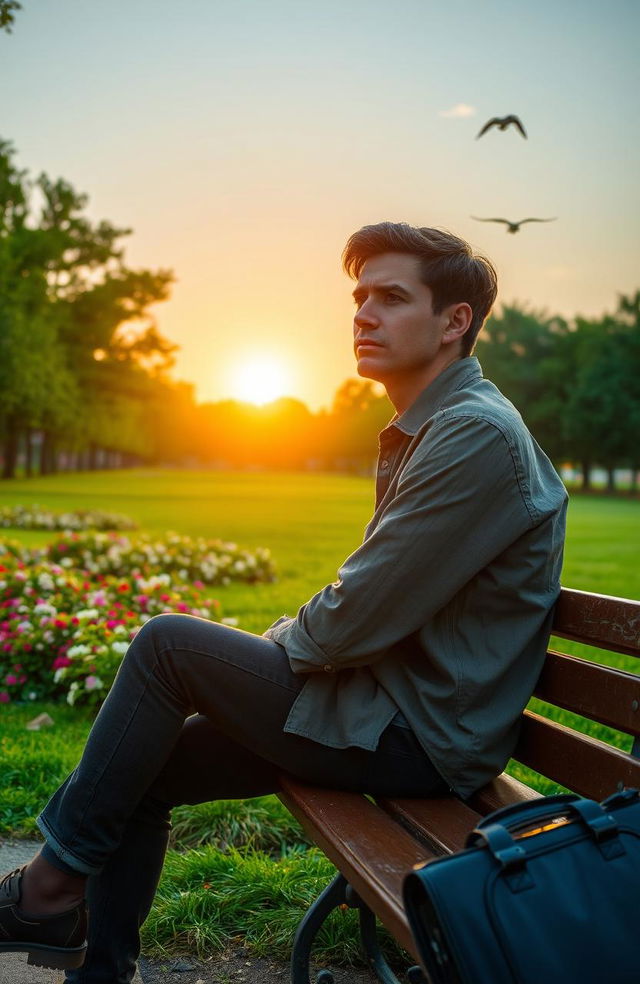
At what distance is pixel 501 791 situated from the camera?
242 centimetres

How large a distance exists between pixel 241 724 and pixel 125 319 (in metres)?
45.5

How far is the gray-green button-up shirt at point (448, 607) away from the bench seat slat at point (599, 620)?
9cm

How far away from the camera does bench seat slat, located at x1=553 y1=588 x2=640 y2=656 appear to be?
7.06ft

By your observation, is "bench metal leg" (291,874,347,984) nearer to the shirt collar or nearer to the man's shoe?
the man's shoe

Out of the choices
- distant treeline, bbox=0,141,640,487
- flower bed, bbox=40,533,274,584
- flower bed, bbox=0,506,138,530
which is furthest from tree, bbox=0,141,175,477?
flower bed, bbox=40,533,274,584

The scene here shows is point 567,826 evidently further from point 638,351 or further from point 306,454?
point 306,454

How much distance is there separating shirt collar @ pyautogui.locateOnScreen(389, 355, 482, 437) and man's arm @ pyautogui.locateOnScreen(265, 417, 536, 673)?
34 cm

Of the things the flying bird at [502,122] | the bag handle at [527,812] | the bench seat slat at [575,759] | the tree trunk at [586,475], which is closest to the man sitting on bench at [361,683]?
the bench seat slat at [575,759]

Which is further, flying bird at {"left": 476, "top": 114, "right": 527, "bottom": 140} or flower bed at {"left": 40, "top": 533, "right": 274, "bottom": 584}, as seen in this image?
flower bed at {"left": 40, "top": 533, "right": 274, "bottom": 584}

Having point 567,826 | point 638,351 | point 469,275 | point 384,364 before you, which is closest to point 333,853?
point 567,826

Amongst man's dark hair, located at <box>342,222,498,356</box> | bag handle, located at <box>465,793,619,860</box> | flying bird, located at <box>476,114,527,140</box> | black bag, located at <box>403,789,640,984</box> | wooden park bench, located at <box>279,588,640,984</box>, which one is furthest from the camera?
flying bird, located at <box>476,114,527,140</box>

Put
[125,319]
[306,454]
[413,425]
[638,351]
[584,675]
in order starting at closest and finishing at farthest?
[584,675] → [413,425] → [125,319] → [638,351] → [306,454]

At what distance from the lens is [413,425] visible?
2.54 meters

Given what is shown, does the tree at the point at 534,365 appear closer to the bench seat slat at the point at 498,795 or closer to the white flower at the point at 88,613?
the white flower at the point at 88,613
